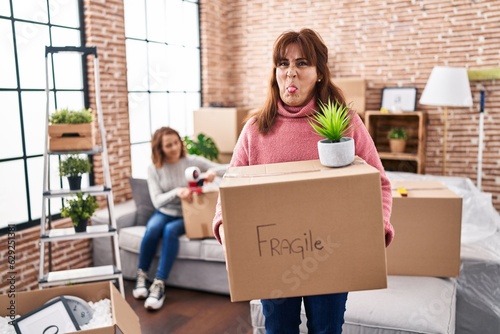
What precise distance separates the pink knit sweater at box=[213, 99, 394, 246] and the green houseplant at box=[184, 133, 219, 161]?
322 cm

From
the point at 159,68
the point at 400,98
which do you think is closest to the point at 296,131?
the point at 159,68

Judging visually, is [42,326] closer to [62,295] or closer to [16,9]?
[62,295]

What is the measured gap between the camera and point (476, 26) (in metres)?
4.74

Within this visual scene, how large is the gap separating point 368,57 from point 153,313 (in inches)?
143

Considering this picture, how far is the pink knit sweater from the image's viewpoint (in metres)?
1.37

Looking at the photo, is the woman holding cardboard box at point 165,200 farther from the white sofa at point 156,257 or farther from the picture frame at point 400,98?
the picture frame at point 400,98

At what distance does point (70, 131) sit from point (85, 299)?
0.98 metres

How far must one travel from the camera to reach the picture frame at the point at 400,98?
5031mm

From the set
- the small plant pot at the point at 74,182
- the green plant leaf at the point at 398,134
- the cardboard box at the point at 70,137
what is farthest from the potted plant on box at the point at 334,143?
the green plant leaf at the point at 398,134

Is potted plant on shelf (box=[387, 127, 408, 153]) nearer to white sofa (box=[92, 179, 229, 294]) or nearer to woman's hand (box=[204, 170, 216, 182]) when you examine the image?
woman's hand (box=[204, 170, 216, 182])

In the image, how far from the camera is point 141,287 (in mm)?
3211

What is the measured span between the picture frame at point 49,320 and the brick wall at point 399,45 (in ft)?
12.0

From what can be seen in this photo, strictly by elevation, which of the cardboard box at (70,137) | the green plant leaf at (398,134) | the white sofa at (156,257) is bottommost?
the white sofa at (156,257)

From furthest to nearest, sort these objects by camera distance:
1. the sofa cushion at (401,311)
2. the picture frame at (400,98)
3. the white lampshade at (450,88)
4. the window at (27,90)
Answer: the picture frame at (400,98)
the white lampshade at (450,88)
the window at (27,90)
the sofa cushion at (401,311)
